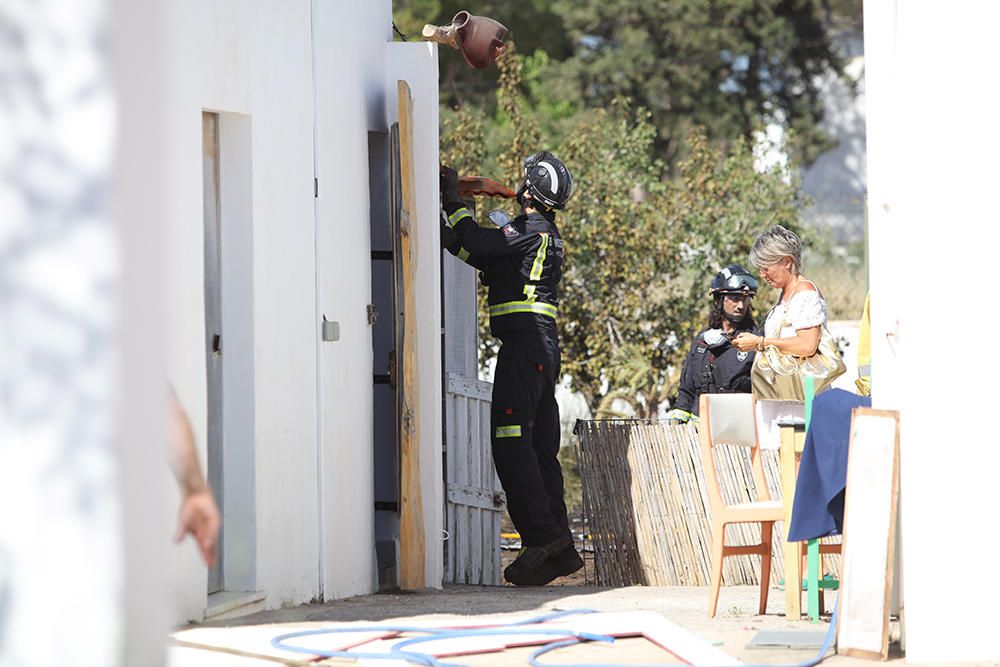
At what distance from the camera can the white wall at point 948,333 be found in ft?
18.7

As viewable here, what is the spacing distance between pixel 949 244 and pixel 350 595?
12.8ft

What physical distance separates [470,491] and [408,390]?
1.29m

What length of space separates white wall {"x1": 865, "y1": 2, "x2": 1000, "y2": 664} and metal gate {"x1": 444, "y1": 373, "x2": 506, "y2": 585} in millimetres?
4065

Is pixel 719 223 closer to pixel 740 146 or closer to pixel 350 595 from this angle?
pixel 740 146

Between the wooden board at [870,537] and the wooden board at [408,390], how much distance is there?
3103 mm

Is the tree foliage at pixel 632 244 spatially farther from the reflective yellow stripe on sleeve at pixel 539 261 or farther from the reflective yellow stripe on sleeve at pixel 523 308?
the reflective yellow stripe on sleeve at pixel 539 261

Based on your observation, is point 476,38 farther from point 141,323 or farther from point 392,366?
point 141,323

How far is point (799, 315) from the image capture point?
831cm

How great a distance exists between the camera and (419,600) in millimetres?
7918

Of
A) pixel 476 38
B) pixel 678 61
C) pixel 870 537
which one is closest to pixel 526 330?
pixel 476 38

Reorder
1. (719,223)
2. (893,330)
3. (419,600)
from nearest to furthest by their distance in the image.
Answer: (893,330) → (419,600) → (719,223)

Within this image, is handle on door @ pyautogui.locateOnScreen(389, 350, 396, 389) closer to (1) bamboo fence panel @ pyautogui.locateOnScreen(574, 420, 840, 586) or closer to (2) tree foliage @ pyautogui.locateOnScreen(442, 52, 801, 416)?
(1) bamboo fence panel @ pyautogui.locateOnScreen(574, 420, 840, 586)

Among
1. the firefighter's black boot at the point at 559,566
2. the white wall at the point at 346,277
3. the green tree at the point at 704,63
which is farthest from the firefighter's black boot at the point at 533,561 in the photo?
the green tree at the point at 704,63

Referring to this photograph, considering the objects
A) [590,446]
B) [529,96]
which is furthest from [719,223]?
[529,96]
